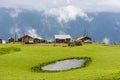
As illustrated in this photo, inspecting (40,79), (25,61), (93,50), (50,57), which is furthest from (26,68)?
(93,50)

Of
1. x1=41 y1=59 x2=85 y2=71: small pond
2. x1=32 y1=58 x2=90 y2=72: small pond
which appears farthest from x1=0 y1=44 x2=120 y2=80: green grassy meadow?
x1=41 y1=59 x2=85 y2=71: small pond

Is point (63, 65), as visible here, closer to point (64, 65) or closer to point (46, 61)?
point (64, 65)

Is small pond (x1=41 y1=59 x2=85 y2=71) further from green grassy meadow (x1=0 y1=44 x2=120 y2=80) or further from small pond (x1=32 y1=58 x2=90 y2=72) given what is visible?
green grassy meadow (x1=0 y1=44 x2=120 y2=80)

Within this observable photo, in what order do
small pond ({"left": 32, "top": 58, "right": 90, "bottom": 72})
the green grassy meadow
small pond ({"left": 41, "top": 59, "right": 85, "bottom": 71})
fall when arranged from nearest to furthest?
the green grassy meadow
small pond ({"left": 32, "top": 58, "right": 90, "bottom": 72})
small pond ({"left": 41, "top": 59, "right": 85, "bottom": 71})

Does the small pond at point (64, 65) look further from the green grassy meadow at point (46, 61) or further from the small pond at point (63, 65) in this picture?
the green grassy meadow at point (46, 61)

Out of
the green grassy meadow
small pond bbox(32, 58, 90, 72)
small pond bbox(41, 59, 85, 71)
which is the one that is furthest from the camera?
small pond bbox(41, 59, 85, 71)

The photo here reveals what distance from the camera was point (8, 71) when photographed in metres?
110

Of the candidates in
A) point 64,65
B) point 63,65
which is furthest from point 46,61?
point 64,65

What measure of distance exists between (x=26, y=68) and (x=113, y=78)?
48.9 m

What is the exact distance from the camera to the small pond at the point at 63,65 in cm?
12036

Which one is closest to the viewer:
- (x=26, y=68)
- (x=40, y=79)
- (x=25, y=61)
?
(x=40, y=79)

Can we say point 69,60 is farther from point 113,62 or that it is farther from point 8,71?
point 8,71

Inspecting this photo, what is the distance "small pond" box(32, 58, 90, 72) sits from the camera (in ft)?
395

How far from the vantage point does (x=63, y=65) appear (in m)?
128
